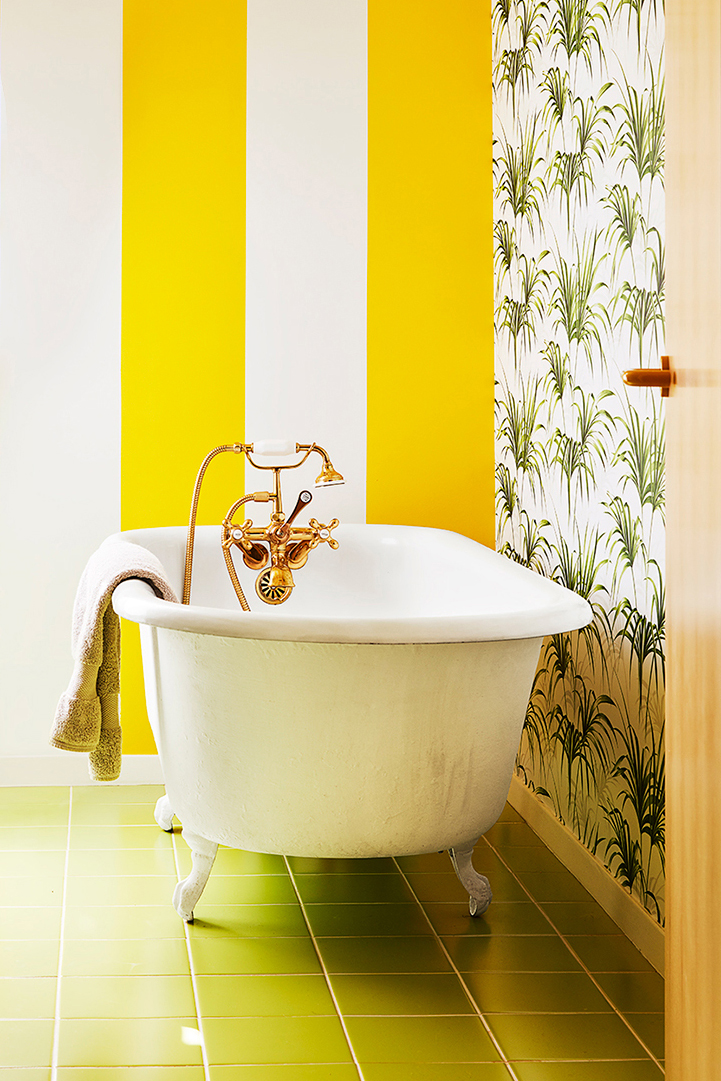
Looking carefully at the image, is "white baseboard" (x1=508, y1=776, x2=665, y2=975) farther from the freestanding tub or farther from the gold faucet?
the gold faucet

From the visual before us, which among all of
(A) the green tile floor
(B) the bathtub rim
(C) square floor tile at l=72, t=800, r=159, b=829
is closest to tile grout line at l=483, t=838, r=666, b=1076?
(A) the green tile floor

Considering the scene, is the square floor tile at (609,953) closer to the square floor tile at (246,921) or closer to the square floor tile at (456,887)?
the square floor tile at (456,887)

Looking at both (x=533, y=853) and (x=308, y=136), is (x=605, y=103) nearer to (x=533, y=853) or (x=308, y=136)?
(x=308, y=136)

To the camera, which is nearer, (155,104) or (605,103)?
(605,103)

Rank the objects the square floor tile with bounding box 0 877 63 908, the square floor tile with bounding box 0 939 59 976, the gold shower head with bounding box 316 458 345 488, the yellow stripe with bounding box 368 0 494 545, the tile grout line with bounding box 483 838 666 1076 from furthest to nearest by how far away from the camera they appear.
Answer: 1. the yellow stripe with bounding box 368 0 494 545
2. the gold shower head with bounding box 316 458 345 488
3. the square floor tile with bounding box 0 877 63 908
4. the square floor tile with bounding box 0 939 59 976
5. the tile grout line with bounding box 483 838 666 1076

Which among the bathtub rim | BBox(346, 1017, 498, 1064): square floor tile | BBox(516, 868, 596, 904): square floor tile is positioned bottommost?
BBox(516, 868, 596, 904): square floor tile

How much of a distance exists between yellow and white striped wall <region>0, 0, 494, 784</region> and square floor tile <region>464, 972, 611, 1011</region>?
1.47 m

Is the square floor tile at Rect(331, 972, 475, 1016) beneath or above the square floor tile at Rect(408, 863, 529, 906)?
above

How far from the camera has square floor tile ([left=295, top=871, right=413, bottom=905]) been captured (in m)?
2.17

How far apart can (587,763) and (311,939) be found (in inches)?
27.8

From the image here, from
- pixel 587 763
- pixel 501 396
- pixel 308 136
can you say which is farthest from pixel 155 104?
pixel 587 763

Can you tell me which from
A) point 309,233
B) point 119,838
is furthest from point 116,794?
point 309,233

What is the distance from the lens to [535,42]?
267cm

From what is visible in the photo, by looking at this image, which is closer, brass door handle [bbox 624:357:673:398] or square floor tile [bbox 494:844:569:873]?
brass door handle [bbox 624:357:673:398]
